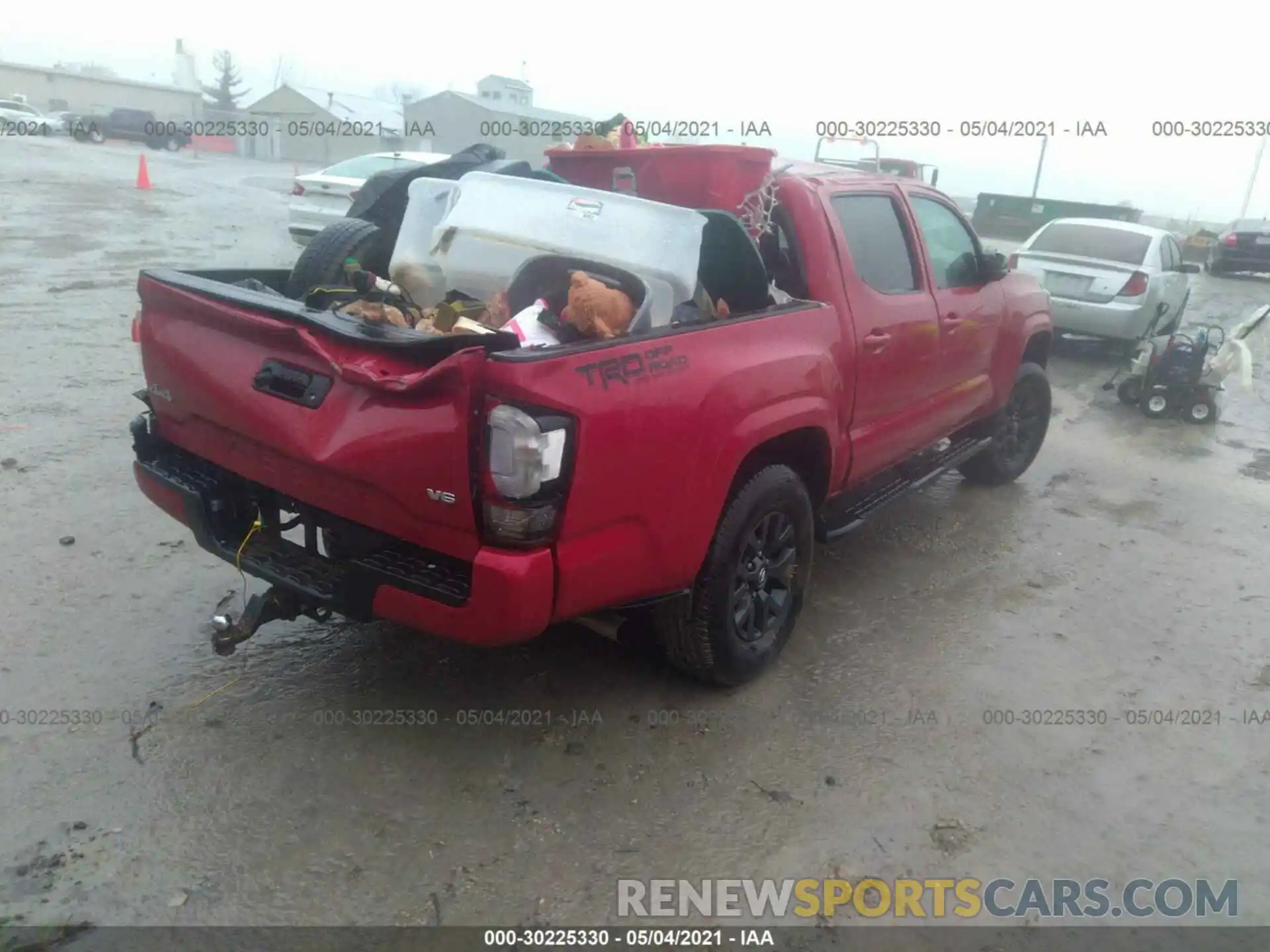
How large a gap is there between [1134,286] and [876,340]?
717 centimetres

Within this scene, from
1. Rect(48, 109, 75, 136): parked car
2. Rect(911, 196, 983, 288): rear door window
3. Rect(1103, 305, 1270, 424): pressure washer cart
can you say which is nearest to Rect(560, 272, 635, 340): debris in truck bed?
Rect(911, 196, 983, 288): rear door window

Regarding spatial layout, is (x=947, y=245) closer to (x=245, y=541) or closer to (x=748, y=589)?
(x=748, y=589)

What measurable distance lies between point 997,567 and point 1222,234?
68.6ft

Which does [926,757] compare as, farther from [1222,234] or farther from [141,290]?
[1222,234]

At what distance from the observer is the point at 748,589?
11.4ft

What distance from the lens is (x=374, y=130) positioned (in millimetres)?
47625

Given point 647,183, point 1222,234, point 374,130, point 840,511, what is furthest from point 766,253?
point 374,130

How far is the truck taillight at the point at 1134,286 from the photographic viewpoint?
964 centimetres

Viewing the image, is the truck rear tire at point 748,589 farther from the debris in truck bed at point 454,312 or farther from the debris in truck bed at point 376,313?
the debris in truck bed at point 376,313

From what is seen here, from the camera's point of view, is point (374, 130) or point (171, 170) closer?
point (171, 170)

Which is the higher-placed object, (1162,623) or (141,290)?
(141,290)

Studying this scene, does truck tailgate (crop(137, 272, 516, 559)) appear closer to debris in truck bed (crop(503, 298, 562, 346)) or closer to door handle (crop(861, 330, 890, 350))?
debris in truck bed (crop(503, 298, 562, 346))

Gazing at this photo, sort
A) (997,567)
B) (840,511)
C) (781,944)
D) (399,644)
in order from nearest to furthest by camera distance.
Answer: (781,944) → (399,644) → (840,511) → (997,567)

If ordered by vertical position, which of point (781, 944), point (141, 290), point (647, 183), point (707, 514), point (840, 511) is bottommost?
point (781, 944)
